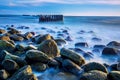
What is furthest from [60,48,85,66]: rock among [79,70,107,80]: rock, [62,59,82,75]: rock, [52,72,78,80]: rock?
[79,70,107,80]: rock

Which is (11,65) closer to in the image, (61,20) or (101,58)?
(101,58)

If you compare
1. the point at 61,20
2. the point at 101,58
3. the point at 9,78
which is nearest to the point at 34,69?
the point at 9,78

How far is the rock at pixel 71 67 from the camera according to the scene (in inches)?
395

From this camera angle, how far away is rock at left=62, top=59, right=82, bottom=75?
32.9ft

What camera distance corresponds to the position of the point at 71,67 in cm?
1020

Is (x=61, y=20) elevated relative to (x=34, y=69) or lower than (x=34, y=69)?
lower

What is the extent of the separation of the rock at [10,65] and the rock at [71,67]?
1.82 metres

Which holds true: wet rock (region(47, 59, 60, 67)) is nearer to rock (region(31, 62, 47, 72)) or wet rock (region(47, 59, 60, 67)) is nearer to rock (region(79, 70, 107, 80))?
rock (region(31, 62, 47, 72))

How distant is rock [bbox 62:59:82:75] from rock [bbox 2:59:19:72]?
5.97 feet

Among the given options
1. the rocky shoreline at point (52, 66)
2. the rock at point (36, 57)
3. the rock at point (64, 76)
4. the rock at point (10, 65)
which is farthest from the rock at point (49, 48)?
the rock at point (10, 65)

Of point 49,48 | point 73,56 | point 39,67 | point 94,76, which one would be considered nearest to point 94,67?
point 94,76

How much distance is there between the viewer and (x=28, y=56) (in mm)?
10344

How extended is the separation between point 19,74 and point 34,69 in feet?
5.20

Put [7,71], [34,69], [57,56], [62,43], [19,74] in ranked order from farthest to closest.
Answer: [62,43], [57,56], [34,69], [7,71], [19,74]
